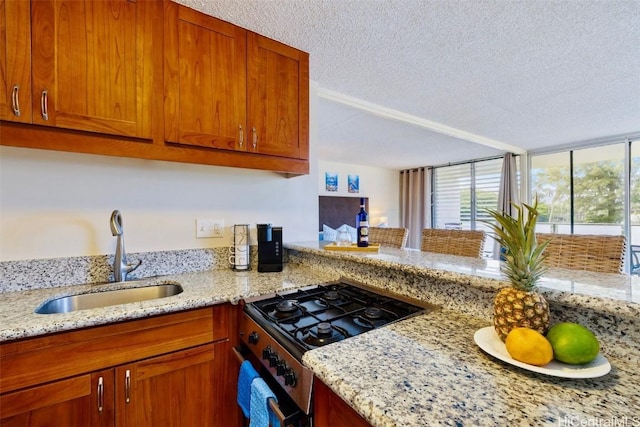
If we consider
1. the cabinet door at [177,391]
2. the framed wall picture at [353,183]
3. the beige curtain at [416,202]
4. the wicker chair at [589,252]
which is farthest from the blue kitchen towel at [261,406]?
the beige curtain at [416,202]

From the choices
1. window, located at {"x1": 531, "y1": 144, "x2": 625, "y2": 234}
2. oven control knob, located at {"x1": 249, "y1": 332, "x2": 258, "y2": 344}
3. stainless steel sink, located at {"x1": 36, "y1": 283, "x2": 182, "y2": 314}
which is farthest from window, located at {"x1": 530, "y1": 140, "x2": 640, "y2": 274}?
stainless steel sink, located at {"x1": 36, "y1": 283, "x2": 182, "y2": 314}

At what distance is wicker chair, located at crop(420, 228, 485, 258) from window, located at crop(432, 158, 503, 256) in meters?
3.01

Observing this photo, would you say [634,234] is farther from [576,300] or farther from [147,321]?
[147,321]

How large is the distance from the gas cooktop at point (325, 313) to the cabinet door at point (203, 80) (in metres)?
0.83

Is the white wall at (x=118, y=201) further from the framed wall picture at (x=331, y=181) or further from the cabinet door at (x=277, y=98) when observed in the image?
the framed wall picture at (x=331, y=181)

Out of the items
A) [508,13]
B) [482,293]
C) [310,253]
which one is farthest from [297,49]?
[482,293]

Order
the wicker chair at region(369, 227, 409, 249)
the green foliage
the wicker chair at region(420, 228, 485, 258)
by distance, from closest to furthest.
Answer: the green foliage
the wicker chair at region(420, 228, 485, 258)
the wicker chair at region(369, 227, 409, 249)

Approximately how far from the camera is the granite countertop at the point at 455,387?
482 millimetres

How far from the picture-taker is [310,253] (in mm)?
1705

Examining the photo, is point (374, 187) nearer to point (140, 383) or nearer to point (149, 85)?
point (149, 85)

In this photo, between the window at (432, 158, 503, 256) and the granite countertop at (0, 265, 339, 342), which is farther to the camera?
the window at (432, 158, 503, 256)

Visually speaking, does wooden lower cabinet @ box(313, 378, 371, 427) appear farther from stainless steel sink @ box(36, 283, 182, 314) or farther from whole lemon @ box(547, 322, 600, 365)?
stainless steel sink @ box(36, 283, 182, 314)

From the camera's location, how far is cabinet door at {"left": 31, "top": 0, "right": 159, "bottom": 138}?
3.48 ft

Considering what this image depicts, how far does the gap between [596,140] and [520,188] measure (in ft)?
3.44
